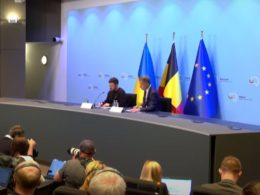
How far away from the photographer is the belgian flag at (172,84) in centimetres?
776

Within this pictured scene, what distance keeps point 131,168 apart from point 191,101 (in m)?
2.51

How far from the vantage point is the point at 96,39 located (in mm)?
9953

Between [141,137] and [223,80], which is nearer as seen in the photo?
[141,137]

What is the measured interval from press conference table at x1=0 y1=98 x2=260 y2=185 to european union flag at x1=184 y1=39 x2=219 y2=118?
1617mm

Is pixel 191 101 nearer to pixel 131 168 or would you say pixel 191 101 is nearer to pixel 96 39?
pixel 131 168

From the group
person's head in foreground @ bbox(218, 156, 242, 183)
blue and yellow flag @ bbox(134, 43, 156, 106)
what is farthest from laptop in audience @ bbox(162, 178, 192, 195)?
blue and yellow flag @ bbox(134, 43, 156, 106)

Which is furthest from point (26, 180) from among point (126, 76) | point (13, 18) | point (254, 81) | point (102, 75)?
point (13, 18)

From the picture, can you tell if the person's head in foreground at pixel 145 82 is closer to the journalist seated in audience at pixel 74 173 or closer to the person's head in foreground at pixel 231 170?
the journalist seated in audience at pixel 74 173

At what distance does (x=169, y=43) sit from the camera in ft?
26.8

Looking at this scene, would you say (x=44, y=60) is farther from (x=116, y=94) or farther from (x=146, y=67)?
(x=116, y=94)

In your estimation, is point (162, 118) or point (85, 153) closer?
point (85, 153)

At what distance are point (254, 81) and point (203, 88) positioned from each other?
858 millimetres

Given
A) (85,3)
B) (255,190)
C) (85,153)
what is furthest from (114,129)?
(85,3)

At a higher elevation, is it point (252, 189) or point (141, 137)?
point (252, 189)
